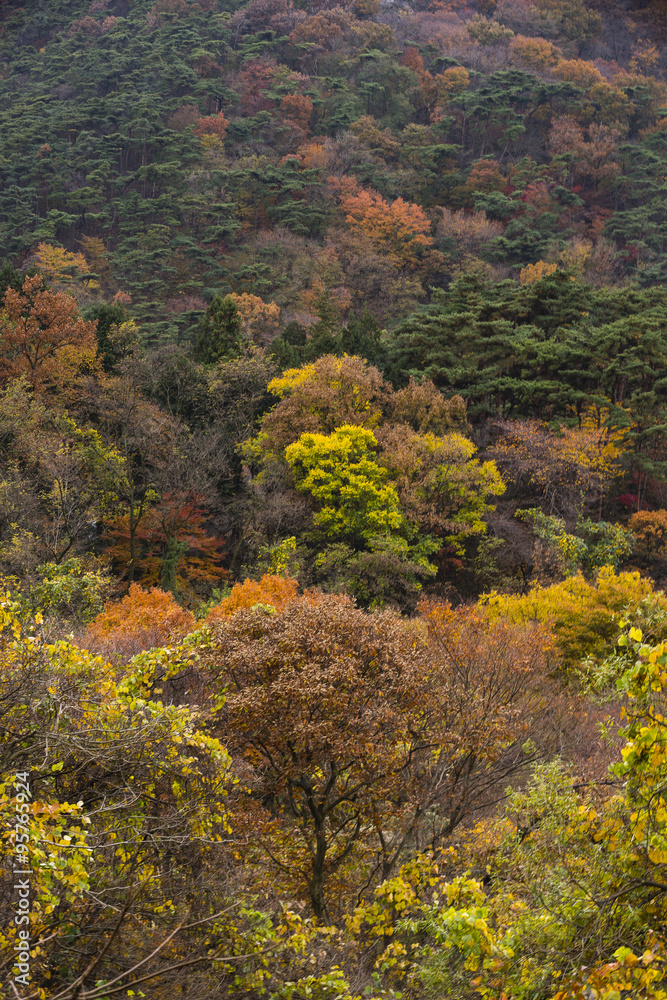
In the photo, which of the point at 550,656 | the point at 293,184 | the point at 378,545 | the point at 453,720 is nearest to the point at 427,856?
the point at 453,720

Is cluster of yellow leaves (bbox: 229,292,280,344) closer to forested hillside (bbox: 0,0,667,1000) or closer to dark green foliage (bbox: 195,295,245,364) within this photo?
forested hillside (bbox: 0,0,667,1000)

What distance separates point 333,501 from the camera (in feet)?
77.4

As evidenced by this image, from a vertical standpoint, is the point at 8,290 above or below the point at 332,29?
below

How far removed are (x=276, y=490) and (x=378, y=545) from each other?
4261mm

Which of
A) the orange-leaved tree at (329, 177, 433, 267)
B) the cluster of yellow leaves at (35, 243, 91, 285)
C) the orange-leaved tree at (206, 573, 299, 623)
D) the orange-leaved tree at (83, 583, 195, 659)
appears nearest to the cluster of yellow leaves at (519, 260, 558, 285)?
the orange-leaved tree at (329, 177, 433, 267)

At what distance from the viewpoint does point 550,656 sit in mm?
15312

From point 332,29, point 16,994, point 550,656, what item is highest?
point 332,29

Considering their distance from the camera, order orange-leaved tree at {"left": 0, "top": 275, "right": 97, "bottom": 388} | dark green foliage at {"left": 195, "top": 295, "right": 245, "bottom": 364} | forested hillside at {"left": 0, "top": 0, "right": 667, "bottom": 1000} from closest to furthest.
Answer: forested hillside at {"left": 0, "top": 0, "right": 667, "bottom": 1000} < orange-leaved tree at {"left": 0, "top": 275, "right": 97, "bottom": 388} < dark green foliage at {"left": 195, "top": 295, "right": 245, "bottom": 364}

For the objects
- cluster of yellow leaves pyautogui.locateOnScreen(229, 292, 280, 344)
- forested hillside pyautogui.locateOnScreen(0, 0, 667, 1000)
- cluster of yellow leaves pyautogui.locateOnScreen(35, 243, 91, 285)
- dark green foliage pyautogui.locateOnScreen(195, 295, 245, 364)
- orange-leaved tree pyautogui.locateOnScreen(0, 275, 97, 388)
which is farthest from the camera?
cluster of yellow leaves pyautogui.locateOnScreen(35, 243, 91, 285)

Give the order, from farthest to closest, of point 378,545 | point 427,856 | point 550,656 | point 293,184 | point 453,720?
1. point 293,184
2. point 378,545
3. point 550,656
4. point 453,720
5. point 427,856

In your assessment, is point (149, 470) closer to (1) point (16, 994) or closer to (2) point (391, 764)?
(2) point (391, 764)

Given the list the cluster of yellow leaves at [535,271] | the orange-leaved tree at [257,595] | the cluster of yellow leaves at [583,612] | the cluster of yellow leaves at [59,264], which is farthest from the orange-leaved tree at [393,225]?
the orange-leaved tree at [257,595]

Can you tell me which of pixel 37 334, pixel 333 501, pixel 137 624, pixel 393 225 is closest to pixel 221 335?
pixel 37 334

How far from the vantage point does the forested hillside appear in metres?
5.10
